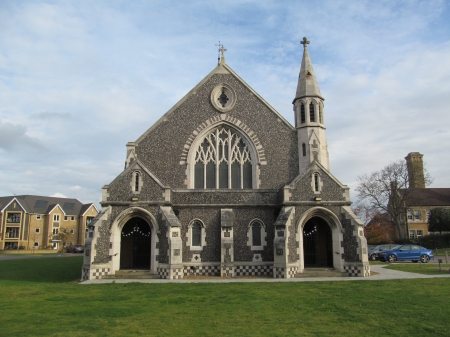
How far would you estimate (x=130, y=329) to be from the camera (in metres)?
7.88

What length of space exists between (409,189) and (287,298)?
41343mm

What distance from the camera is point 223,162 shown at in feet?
Result: 71.0

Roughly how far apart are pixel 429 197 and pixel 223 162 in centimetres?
4369

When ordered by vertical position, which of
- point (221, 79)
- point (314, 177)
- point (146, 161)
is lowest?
point (314, 177)

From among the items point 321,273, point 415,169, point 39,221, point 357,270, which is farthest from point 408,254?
point 39,221

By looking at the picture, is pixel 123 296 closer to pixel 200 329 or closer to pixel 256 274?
pixel 200 329

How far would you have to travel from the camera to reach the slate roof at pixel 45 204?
63531 mm

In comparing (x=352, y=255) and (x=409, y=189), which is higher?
(x=409, y=189)

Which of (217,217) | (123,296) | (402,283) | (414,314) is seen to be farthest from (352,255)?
(123,296)

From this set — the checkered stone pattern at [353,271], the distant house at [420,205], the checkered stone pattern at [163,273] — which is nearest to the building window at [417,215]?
the distant house at [420,205]

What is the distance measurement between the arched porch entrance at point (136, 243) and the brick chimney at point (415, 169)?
39331 mm

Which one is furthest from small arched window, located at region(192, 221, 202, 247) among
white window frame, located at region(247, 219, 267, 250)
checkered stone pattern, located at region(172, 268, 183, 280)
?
white window frame, located at region(247, 219, 267, 250)

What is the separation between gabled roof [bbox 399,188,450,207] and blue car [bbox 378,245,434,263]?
24.8m

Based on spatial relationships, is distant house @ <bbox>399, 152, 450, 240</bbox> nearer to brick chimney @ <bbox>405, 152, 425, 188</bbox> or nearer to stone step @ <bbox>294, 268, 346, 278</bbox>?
brick chimney @ <bbox>405, 152, 425, 188</bbox>
